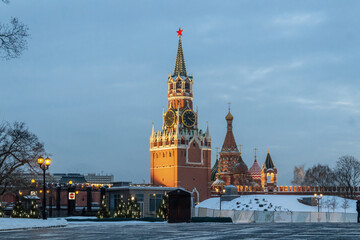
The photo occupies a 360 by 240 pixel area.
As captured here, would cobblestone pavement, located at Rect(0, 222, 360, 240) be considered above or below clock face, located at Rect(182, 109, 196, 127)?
below

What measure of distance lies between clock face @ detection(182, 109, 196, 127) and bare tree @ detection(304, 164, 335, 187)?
3144cm

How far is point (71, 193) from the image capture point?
69.9 meters

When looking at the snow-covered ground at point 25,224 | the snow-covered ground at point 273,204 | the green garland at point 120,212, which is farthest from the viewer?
the snow-covered ground at point 273,204

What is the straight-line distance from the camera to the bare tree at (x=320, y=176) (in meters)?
131

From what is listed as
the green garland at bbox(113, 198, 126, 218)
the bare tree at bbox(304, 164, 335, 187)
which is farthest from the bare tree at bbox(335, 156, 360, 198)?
the green garland at bbox(113, 198, 126, 218)

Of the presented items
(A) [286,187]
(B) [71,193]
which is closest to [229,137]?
(A) [286,187]

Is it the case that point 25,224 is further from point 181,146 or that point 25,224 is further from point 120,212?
point 181,146

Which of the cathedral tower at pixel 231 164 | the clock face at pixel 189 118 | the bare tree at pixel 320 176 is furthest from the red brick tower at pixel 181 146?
the bare tree at pixel 320 176

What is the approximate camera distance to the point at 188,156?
14500cm

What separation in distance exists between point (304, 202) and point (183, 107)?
50059 millimetres

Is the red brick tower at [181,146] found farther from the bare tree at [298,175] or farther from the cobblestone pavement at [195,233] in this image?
the cobblestone pavement at [195,233]

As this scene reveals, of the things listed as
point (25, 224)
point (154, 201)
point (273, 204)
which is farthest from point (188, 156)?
point (25, 224)

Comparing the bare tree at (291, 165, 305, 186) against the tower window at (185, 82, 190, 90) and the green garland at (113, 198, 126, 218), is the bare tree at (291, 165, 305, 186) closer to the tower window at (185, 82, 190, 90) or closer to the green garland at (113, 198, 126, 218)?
the tower window at (185, 82, 190, 90)

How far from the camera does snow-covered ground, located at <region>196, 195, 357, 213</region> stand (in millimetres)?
98900
